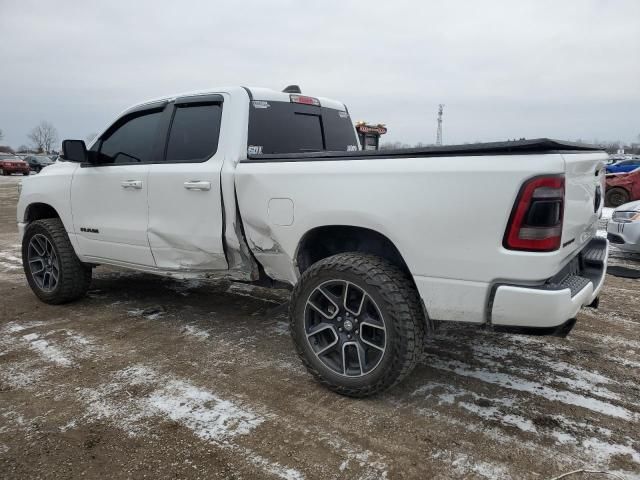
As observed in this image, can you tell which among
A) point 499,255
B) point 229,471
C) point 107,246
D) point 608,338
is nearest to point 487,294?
point 499,255

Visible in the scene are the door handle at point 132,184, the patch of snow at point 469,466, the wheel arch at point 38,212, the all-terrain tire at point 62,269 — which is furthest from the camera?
the wheel arch at point 38,212

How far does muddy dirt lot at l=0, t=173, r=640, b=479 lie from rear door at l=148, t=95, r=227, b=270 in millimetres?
703

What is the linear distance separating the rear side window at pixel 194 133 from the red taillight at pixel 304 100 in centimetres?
68

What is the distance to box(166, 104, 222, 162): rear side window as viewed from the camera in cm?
359

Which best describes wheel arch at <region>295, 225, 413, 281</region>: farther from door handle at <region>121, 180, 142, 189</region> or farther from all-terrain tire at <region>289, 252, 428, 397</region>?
door handle at <region>121, 180, 142, 189</region>

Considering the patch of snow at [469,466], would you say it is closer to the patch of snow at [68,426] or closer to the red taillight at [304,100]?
the patch of snow at [68,426]

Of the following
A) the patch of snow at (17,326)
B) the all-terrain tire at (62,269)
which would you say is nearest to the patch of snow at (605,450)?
the patch of snow at (17,326)

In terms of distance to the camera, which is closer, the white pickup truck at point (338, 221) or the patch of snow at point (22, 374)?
the white pickup truck at point (338, 221)

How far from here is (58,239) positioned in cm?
454

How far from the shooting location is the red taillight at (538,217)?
223 cm

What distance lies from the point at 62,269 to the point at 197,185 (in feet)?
6.59

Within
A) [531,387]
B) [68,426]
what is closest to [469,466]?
[531,387]

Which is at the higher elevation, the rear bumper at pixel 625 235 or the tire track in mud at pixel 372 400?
the rear bumper at pixel 625 235

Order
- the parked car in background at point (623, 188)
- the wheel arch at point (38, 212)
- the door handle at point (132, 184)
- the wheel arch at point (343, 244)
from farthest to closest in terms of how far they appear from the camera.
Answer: the parked car in background at point (623, 188) → the wheel arch at point (38, 212) → the door handle at point (132, 184) → the wheel arch at point (343, 244)
